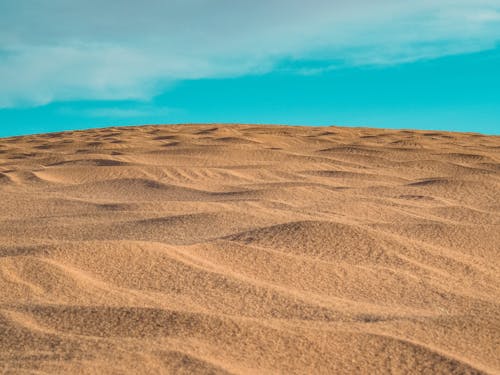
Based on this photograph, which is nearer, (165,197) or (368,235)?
(368,235)

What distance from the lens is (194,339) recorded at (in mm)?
1530

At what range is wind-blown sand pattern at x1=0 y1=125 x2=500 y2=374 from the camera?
4.87 ft

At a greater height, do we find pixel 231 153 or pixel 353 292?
pixel 231 153

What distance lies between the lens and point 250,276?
7.07 feet

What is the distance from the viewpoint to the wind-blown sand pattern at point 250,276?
4.87ft

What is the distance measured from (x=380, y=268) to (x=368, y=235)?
33cm

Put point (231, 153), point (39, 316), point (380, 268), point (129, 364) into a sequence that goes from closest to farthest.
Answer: point (129, 364)
point (39, 316)
point (380, 268)
point (231, 153)

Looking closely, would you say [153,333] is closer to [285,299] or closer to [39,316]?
[39,316]

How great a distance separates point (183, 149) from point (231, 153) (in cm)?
54

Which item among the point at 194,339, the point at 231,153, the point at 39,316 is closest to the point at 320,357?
the point at 194,339

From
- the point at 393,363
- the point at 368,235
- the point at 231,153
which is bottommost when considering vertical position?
the point at 393,363

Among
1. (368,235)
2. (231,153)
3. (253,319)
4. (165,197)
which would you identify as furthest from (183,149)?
(253,319)

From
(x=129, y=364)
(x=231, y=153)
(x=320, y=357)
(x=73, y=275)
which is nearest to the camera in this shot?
(x=129, y=364)

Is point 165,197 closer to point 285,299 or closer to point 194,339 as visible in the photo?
point 285,299
